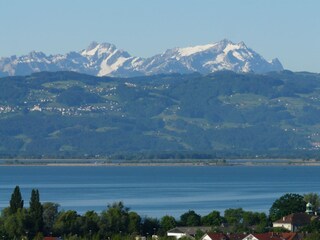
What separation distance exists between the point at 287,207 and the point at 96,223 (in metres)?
14.6

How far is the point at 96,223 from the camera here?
4919cm

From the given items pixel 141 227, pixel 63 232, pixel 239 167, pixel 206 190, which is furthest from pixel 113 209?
pixel 239 167

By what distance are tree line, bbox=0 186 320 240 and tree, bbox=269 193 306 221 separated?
0.86 feet

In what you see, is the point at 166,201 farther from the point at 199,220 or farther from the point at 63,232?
the point at 63,232

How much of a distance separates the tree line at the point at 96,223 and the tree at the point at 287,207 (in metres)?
0.26

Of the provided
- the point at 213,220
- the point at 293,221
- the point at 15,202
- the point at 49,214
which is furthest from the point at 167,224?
the point at 15,202

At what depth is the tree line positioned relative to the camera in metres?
46.4

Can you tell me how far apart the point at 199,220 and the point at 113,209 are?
6559 mm

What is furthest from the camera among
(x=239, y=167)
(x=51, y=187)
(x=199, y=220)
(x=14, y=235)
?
(x=239, y=167)

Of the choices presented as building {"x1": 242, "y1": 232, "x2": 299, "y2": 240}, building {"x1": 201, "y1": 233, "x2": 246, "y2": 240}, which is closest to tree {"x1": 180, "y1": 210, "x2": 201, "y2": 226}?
building {"x1": 201, "y1": 233, "x2": 246, "y2": 240}

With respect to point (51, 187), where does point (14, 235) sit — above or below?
below

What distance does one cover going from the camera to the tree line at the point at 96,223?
46.4m

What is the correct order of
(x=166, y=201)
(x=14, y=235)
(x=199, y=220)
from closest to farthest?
1. (x=14, y=235)
2. (x=199, y=220)
3. (x=166, y=201)

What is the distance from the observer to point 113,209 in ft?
170
